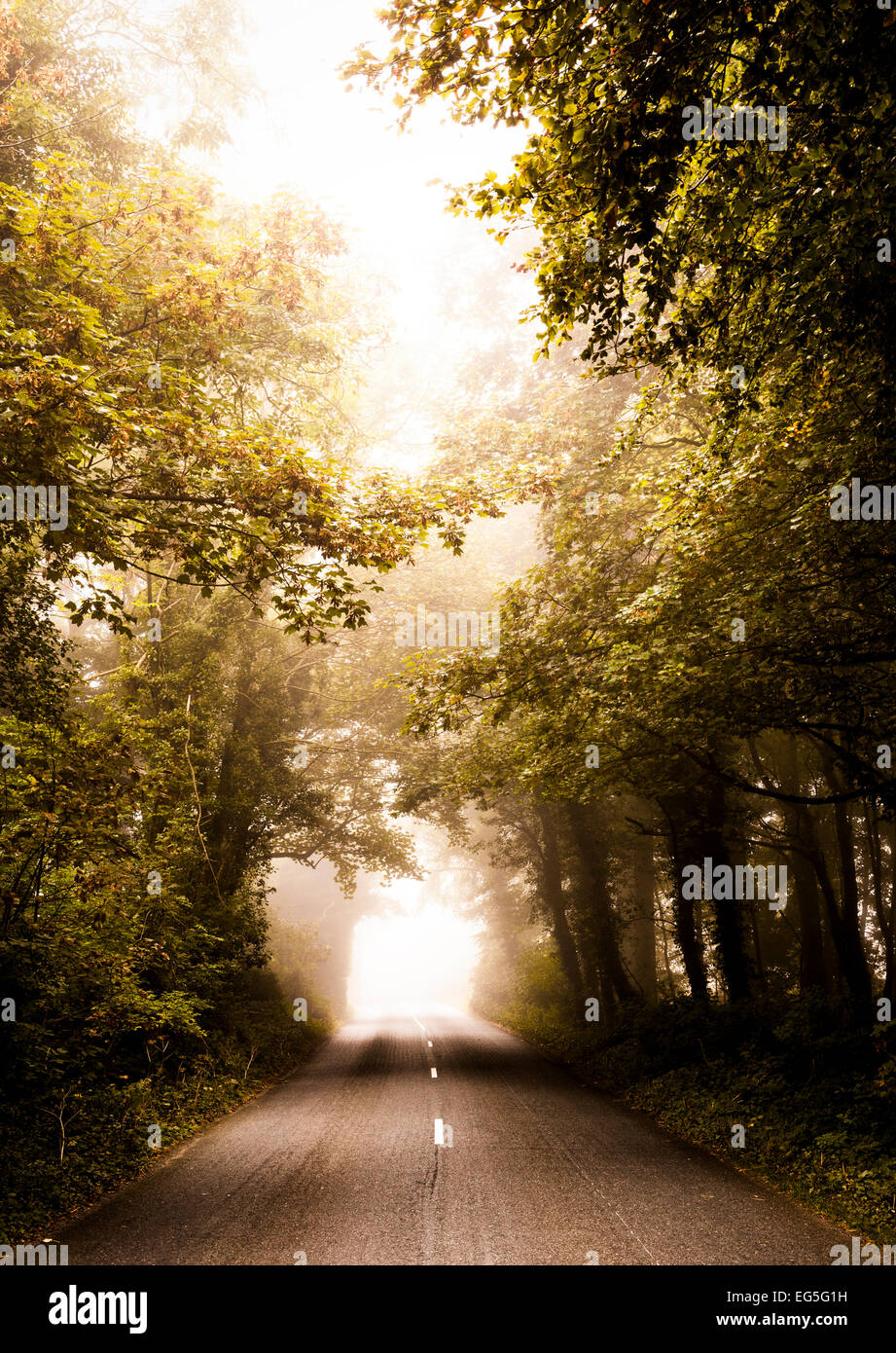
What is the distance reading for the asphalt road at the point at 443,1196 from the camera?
556cm

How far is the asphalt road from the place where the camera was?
556 cm

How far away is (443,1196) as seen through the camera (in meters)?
6.86

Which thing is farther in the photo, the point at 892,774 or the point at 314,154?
the point at 314,154

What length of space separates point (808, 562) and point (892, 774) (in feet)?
11.7

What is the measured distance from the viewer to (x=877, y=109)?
3914 mm

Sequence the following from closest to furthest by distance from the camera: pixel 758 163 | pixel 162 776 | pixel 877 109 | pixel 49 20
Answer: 1. pixel 877 109
2. pixel 758 163
3. pixel 162 776
4. pixel 49 20

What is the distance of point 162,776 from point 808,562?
338 inches

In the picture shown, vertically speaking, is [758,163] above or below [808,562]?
above

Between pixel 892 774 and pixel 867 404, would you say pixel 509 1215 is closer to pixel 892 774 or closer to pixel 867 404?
pixel 892 774

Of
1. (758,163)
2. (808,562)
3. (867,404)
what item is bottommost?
(808,562)

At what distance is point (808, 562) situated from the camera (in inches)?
310
